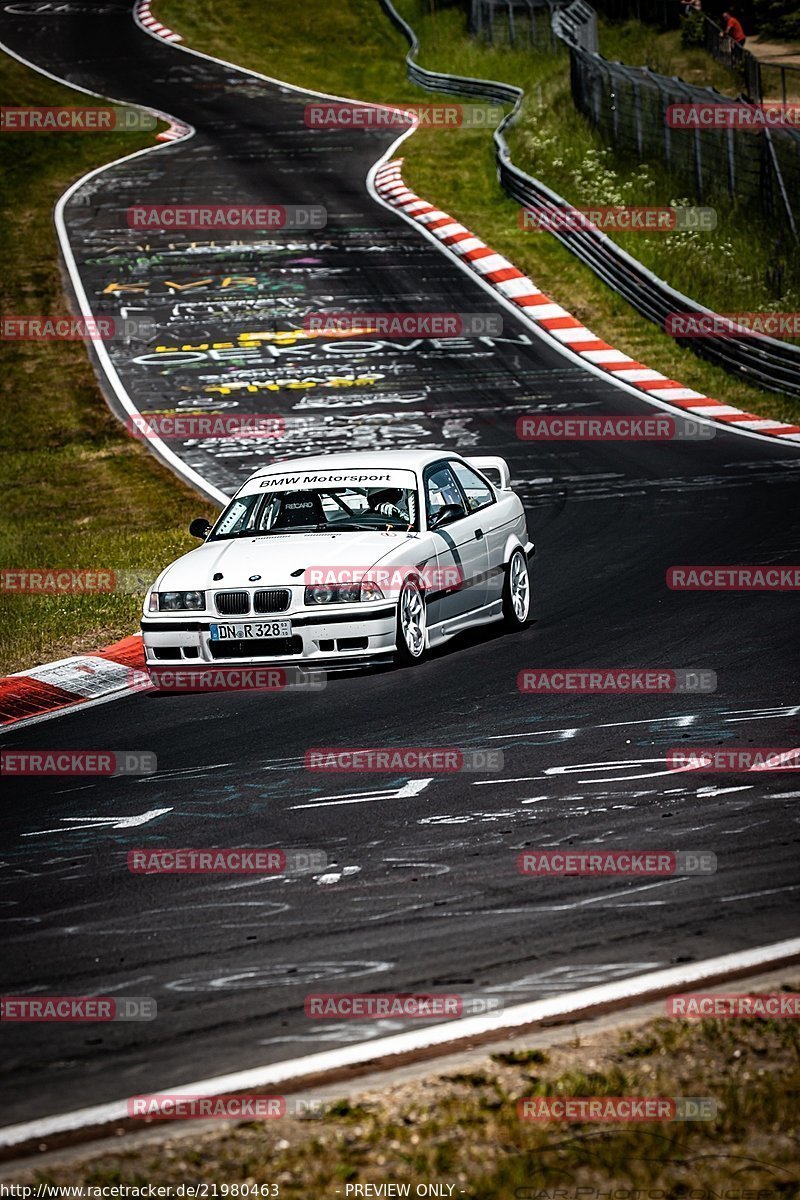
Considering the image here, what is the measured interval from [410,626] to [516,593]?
5.66ft

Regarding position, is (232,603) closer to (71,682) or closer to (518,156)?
(71,682)

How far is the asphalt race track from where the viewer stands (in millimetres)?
5691

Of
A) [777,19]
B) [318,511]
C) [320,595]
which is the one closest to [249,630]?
[320,595]

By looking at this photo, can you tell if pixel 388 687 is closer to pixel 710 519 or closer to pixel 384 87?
pixel 710 519

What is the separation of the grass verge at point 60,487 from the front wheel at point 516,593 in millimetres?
3015

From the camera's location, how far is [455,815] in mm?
7762

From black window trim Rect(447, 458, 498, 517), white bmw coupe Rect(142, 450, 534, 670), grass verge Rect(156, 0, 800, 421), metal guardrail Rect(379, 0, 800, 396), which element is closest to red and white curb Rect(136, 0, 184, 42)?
grass verge Rect(156, 0, 800, 421)

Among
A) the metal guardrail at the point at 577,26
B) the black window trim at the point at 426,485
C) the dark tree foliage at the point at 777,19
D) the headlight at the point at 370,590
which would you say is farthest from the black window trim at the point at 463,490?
the dark tree foliage at the point at 777,19

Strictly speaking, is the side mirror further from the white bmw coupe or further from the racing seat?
the racing seat

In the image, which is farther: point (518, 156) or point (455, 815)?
point (518, 156)

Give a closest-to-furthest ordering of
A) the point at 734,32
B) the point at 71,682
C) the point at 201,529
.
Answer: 1. the point at 71,682
2. the point at 201,529
3. the point at 734,32

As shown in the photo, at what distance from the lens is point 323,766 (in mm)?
8844

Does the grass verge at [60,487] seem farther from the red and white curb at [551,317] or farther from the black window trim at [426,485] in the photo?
the red and white curb at [551,317]

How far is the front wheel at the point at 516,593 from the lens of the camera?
12508 mm
